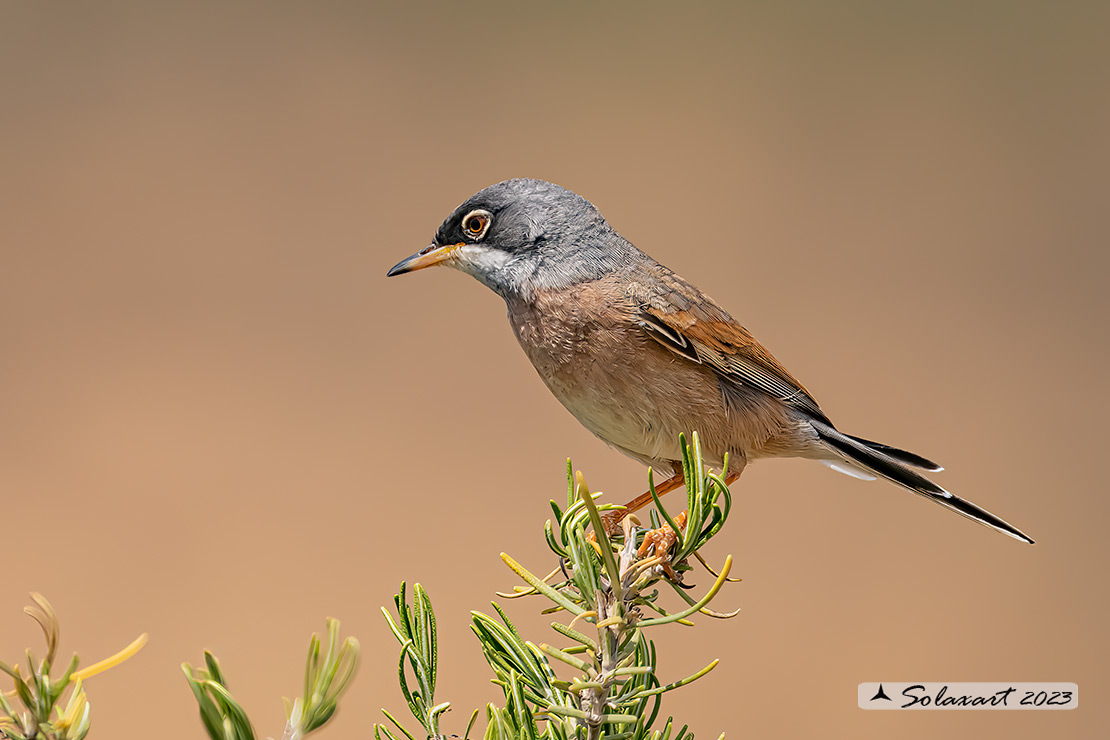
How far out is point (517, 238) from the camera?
2.02 m

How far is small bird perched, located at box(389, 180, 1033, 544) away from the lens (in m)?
1.84

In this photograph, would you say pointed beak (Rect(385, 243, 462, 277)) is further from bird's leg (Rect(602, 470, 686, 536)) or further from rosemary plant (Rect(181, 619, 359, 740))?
rosemary plant (Rect(181, 619, 359, 740))

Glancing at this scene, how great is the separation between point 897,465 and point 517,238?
106 cm

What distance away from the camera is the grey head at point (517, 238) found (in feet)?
6.54

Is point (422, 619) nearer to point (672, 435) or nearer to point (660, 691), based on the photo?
point (660, 691)

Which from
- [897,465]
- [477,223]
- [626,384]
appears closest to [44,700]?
[626,384]

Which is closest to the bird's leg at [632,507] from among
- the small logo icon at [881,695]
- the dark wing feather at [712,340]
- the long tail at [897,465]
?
the dark wing feather at [712,340]

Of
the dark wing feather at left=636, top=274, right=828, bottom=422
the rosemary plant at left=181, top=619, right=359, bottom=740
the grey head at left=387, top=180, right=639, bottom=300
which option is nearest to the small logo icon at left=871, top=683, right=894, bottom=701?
the dark wing feather at left=636, top=274, right=828, bottom=422

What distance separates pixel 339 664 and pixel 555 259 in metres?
1.32

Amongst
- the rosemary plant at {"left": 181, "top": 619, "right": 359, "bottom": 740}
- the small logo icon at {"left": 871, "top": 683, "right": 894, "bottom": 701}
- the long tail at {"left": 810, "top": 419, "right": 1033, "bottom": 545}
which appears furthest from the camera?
the long tail at {"left": 810, "top": 419, "right": 1033, "bottom": 545}

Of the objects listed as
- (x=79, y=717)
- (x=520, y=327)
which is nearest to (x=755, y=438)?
(x=520, y=327)

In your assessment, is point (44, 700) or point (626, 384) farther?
point (626, 384)

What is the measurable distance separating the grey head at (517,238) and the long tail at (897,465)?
0.70m

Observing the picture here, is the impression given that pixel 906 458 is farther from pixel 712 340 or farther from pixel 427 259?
pixel 427 259
